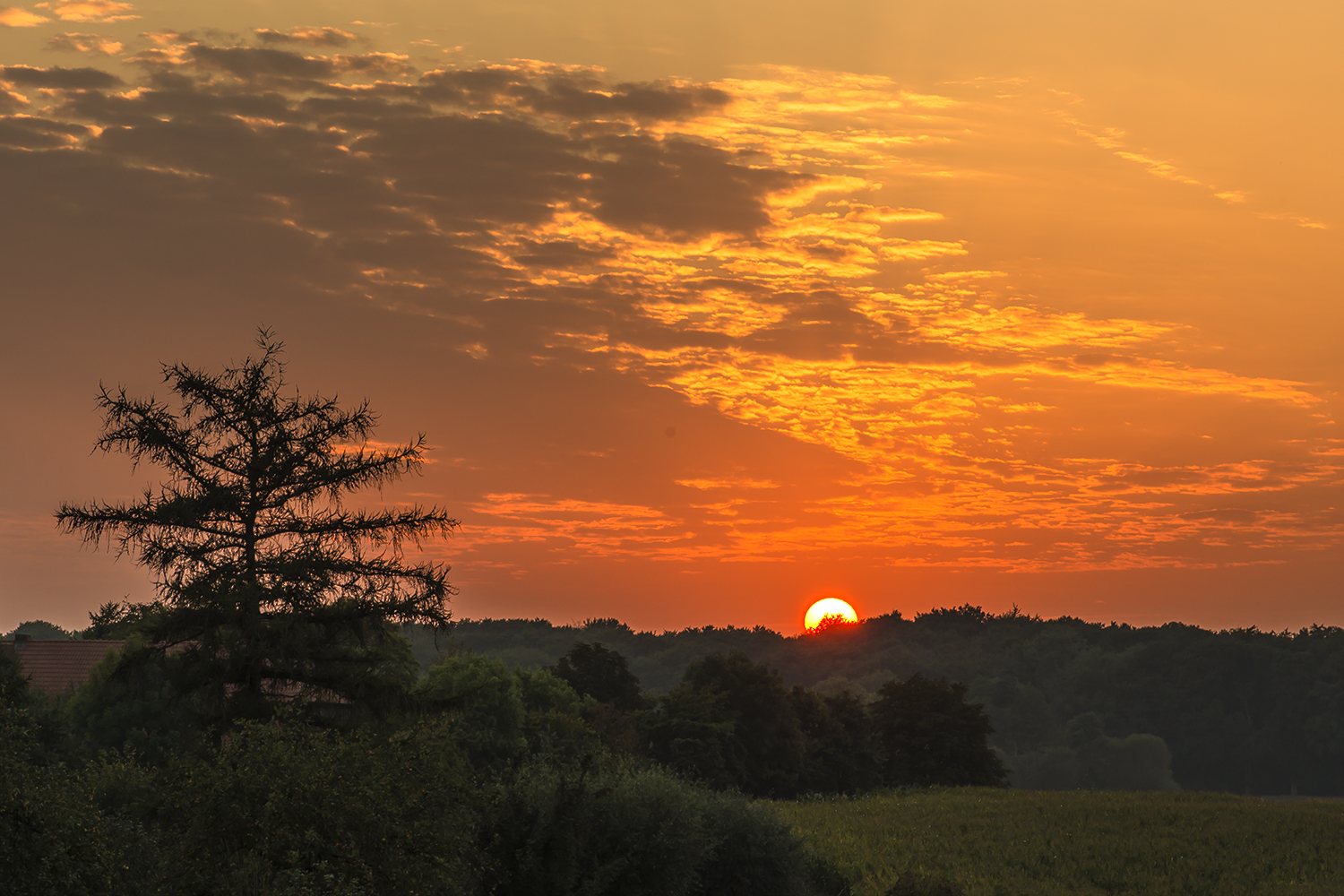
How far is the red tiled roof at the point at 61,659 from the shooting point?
57156 millimetres

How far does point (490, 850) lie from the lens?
84.8 feet

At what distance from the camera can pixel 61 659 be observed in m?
59.3

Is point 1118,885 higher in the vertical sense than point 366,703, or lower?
lower

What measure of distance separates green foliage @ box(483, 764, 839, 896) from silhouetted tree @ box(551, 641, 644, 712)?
44.6 metres

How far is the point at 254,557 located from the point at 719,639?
150m

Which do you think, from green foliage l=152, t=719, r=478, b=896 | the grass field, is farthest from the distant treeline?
green foliage l=152, t=719, r=478, b=896

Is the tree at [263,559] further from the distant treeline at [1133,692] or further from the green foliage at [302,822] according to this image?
the distant treeline at [1133,692]

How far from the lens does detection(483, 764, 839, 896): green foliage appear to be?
26094 mm

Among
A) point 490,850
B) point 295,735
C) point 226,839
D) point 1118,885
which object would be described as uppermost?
point 295,735

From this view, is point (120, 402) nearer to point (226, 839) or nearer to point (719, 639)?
point (226, 839)

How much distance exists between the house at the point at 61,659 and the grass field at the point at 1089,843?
36.6 m

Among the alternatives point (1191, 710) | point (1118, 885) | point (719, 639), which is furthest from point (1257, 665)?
point (1118, 885)

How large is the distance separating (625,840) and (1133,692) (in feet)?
391

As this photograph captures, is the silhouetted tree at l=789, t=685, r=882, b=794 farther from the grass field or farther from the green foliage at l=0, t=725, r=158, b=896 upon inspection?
the green foliage at l=0, t=725, r=158, b=896
